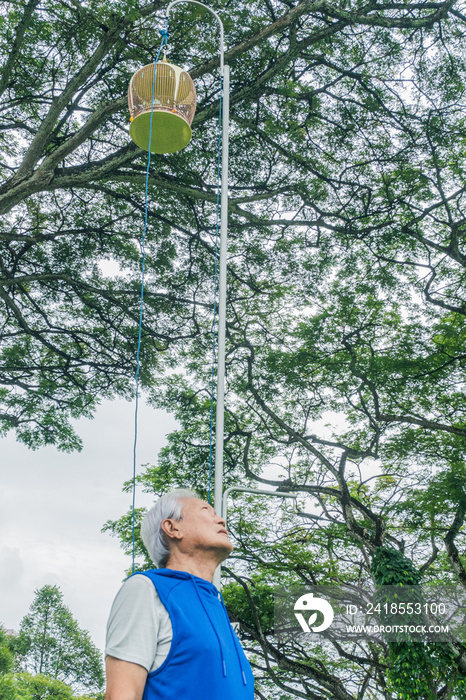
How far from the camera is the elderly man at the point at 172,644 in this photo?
0.87 metres

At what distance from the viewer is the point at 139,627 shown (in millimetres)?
894

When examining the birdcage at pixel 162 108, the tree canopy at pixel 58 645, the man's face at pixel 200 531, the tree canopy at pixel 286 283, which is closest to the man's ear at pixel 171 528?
the man's face at pixel 200 531

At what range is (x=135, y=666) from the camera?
34.0 inches

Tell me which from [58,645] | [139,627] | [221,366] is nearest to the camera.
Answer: [139,627]

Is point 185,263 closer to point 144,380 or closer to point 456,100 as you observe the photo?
point 144,380

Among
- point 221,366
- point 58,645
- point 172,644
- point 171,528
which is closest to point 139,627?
point 172,644

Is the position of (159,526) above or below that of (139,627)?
above

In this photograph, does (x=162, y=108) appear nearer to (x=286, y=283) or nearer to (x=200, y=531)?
(x=200, y=531)

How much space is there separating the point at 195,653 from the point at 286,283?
740 centimetres

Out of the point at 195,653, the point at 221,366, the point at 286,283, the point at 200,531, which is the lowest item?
the point at 195,653

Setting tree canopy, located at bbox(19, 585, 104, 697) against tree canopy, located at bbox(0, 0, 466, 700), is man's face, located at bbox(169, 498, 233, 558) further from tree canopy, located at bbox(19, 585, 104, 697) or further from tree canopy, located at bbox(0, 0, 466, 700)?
tree canopy, located at bbox(19, 585, 104, 697)

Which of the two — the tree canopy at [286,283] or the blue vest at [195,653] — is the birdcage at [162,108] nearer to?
the tree canopy at [286,283]

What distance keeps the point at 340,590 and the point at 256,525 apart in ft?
5.46

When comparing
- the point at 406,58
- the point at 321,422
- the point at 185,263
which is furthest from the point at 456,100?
the point at 321,422
